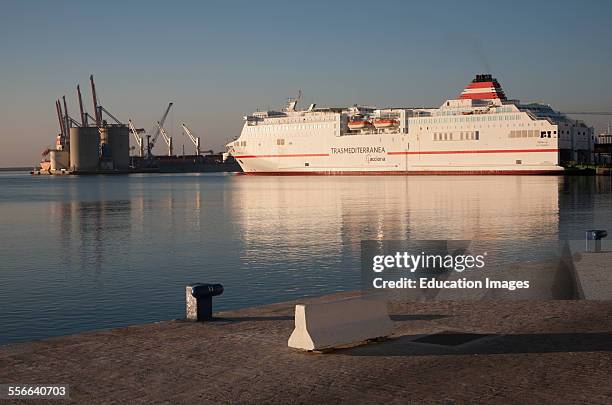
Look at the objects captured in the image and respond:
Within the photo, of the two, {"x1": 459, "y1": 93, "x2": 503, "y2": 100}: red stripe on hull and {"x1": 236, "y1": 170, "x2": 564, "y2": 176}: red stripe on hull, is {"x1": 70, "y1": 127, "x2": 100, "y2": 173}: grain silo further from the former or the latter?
{"x1": 459, "y1": 93, "x2": 503, "y2": 100}: red stripe on hull

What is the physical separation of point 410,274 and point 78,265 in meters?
10.2

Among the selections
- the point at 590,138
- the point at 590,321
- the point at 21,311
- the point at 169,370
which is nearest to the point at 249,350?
the point at 169,370

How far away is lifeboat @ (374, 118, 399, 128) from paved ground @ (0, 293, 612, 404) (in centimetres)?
8474

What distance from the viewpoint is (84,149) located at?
178625 millimetres

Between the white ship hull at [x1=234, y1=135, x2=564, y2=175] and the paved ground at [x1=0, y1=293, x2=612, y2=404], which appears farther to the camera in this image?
the white ship hull at [x1=234, y1=135, x2=564, y2=175]

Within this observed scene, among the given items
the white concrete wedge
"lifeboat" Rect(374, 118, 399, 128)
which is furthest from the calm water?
"lifeboat" Rect(374, 118, 399, 128)

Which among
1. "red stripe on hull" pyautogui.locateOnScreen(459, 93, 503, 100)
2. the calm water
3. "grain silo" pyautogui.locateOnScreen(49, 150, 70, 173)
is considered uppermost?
"red stripe on hull" pyautogui.locateOnScreen(459, 93, 503, 100)

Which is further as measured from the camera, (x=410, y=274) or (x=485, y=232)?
(x=485, y=232)

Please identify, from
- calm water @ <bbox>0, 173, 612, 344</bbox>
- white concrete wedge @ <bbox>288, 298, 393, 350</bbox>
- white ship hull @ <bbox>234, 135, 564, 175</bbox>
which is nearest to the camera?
white concrete wedge @ <bbox>288, 298, 393, 350</bbox>

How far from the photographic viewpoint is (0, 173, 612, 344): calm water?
13.6m

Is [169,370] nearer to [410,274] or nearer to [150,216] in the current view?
[410,274]

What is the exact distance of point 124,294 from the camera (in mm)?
14750

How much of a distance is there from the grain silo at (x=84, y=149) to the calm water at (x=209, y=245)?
137m

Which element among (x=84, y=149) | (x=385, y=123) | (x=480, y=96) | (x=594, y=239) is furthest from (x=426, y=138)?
(x=84, y=149)
